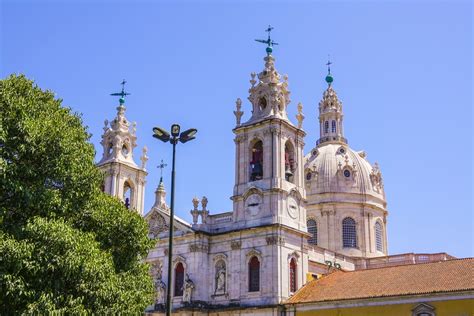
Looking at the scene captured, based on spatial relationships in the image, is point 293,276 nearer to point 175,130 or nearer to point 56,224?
point 175,130

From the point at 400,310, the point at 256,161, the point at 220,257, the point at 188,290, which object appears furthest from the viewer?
the point at 256,161

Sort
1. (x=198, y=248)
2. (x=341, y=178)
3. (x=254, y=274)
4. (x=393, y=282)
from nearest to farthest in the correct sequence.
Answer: (x=393, y=282), (x=254, y=274), (x=198, y=248), (x=341, y=178)

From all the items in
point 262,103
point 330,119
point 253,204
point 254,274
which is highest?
point 330,119

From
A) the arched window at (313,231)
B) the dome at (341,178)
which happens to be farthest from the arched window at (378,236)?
the arched window at (313,231)

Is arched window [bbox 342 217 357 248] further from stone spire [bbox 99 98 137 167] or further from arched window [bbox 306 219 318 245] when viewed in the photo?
stone spire [bbox 99 98 137 167]

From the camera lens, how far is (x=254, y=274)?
1575 inches

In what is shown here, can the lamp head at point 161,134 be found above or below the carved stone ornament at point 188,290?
above

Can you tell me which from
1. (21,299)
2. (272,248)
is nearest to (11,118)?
(21,299)

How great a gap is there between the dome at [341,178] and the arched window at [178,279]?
61.1 feet

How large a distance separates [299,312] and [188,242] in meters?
9.31

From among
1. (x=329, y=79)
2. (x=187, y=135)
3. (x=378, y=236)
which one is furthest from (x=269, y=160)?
(x=329, y=79)

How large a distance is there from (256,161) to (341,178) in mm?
17515

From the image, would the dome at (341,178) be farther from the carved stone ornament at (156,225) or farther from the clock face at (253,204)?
the carved stone ornament at (156,225)

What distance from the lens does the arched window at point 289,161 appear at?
42438mm
